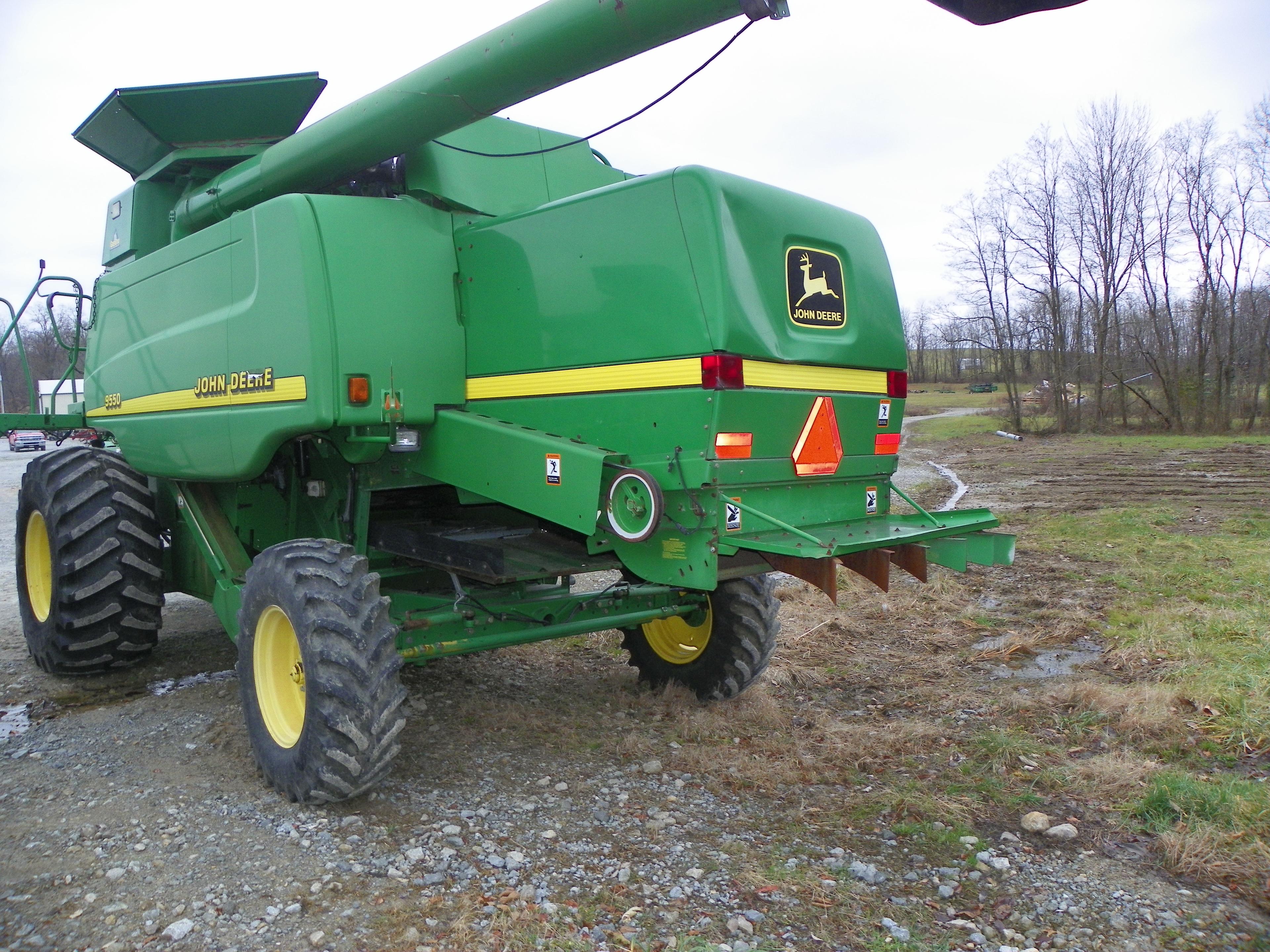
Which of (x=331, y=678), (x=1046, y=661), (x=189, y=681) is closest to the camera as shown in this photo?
(x=331, y=678)

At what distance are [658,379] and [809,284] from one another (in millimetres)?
894

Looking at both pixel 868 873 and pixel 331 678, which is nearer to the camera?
pixel 868 873

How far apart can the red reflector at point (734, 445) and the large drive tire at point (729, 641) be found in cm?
134

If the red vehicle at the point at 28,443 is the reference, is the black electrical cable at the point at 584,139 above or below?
above

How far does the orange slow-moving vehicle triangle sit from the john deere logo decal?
1.18 ft

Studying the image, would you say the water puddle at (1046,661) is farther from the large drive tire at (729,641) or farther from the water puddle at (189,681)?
the water puddle at (189,681)

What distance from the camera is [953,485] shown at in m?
16.1

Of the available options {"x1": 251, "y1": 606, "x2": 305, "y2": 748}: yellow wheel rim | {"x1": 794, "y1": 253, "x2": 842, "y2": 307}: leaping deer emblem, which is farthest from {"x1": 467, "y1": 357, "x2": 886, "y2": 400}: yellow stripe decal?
{"x1": 251, "y1": 606, "x2": 305, "y2": 748}: yellow wheel rim

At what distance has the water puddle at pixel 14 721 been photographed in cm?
484

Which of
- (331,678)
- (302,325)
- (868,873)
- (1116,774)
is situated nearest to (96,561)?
(302,325)

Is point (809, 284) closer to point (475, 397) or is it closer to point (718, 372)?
point (718, 372)

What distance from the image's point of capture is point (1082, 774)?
4.03 m

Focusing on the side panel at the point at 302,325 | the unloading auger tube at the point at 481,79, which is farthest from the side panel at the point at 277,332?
the unloading auger tube at the point at 481,79

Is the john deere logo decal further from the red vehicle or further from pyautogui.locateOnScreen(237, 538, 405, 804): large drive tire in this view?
the red vehicle
